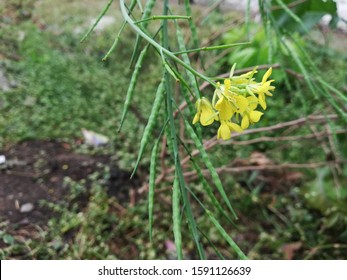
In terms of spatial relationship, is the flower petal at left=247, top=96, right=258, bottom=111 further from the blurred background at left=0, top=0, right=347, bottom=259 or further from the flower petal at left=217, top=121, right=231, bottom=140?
the blurred background at left=0, top=0, right=347, bottom=259

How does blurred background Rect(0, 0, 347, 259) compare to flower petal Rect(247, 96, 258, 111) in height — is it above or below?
below

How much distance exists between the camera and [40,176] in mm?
1304

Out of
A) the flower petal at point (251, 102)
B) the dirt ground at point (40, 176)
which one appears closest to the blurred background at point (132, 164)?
the dirt ground at point (40, 176)

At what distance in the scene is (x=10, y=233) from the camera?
1.08m

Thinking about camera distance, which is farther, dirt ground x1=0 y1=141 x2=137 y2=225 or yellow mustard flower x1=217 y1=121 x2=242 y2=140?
dirt ground x1=0 y1=141 x2=137 y2=225

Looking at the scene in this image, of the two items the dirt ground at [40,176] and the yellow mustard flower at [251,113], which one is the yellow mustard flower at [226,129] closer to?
the yellow mustard flower at [251,113]

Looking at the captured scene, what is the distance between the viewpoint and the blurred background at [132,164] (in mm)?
1163

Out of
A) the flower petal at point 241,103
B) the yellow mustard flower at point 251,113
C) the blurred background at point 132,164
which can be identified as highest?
the flower petal at point 241,103

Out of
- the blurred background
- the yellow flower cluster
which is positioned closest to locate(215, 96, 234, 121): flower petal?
the yellow flower cluster

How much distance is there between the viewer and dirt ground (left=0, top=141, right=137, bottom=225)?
1169 millimetres

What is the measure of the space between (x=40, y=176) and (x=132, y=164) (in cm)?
31

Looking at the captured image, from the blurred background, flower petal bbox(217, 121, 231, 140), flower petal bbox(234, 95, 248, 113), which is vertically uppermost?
flower petal bbox(234, 95, 248, 113)
